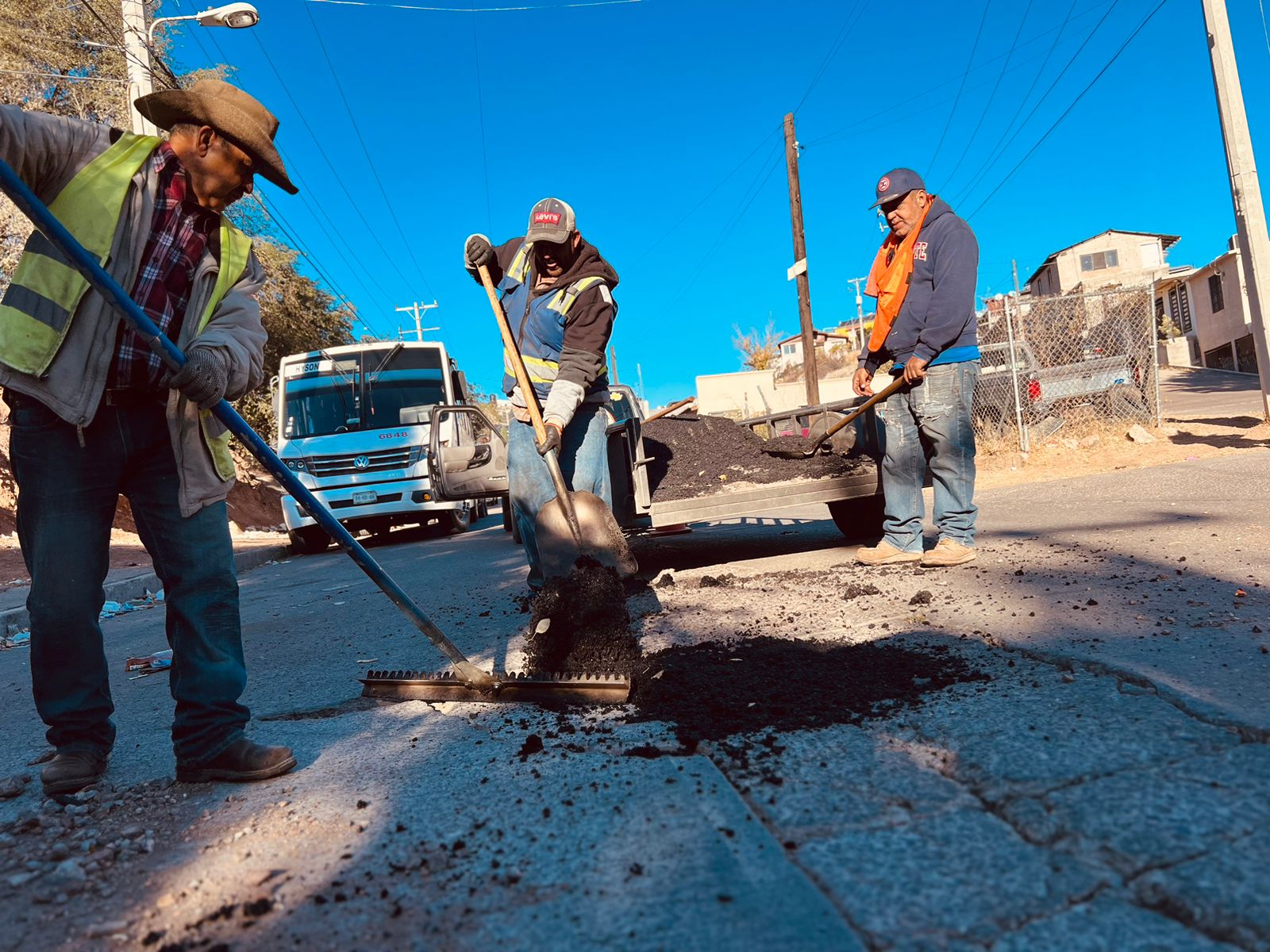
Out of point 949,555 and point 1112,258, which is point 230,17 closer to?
point 949,555

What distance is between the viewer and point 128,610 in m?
7.57

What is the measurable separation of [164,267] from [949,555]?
13.2ft

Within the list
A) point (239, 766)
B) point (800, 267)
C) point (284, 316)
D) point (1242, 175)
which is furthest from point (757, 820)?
point (284, 316)

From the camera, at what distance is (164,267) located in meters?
2.45

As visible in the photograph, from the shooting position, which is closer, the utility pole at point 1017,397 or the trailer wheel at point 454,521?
the utility pole at point 1017,397

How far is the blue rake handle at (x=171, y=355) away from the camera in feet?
6.67

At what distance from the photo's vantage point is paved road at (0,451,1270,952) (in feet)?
4.68

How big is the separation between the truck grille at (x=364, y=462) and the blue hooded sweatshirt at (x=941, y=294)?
345 inches

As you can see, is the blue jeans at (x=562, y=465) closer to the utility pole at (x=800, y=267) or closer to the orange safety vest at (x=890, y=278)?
the orange safety vest at (x=890, y=278)

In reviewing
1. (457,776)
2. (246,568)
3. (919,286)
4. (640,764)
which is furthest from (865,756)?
(246,568)

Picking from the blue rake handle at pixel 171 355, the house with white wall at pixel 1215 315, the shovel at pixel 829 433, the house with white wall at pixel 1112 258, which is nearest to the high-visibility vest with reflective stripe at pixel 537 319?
the blue rake handle at pixel 171 355

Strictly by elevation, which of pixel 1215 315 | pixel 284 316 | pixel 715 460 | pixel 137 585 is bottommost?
pixel 137 585

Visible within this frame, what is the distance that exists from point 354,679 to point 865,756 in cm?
233

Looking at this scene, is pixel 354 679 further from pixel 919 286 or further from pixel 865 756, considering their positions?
pixel 919 286
